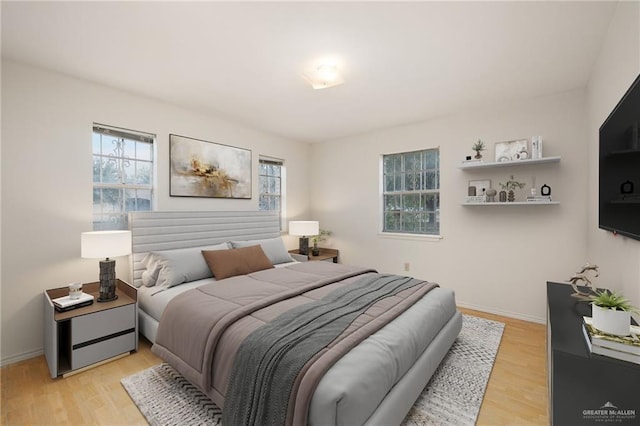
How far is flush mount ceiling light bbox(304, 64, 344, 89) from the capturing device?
8.20 feet

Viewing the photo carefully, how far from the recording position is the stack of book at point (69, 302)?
228 centimetres

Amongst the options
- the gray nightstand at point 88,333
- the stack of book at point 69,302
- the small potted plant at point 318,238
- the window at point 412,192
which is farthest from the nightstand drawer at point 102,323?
the window at point 412,192

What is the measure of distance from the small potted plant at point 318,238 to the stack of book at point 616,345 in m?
3.77

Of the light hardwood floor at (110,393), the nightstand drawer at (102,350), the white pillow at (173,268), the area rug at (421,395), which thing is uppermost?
the white pillow at (173,268)

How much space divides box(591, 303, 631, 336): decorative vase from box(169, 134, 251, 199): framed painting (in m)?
3.79

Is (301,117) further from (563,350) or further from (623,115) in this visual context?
(563,350)

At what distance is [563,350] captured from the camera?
1.28 meters

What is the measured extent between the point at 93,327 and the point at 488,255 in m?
4.21

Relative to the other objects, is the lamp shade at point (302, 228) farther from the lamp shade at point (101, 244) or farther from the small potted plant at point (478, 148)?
the small potted plant at point (478, 148)

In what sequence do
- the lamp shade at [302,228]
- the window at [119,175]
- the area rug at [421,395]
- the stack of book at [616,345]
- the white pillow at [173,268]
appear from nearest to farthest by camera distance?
1. the stack of book at [616,345]
2. the area rug at [421,395]
3. the white pillow at [173,268]
4. the window at [119,175]
5. the lamp shade at [302,228]

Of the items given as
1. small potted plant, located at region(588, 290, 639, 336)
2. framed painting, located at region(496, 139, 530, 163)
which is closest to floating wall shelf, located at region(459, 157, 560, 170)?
framed painting, located at region(496, 139, 530, 163)

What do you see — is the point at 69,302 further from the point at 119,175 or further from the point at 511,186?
the point at 511,186

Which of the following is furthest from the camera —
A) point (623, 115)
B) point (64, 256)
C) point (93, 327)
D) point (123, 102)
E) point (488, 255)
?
point (488, 255)

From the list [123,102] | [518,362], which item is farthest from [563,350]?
[123,102]
